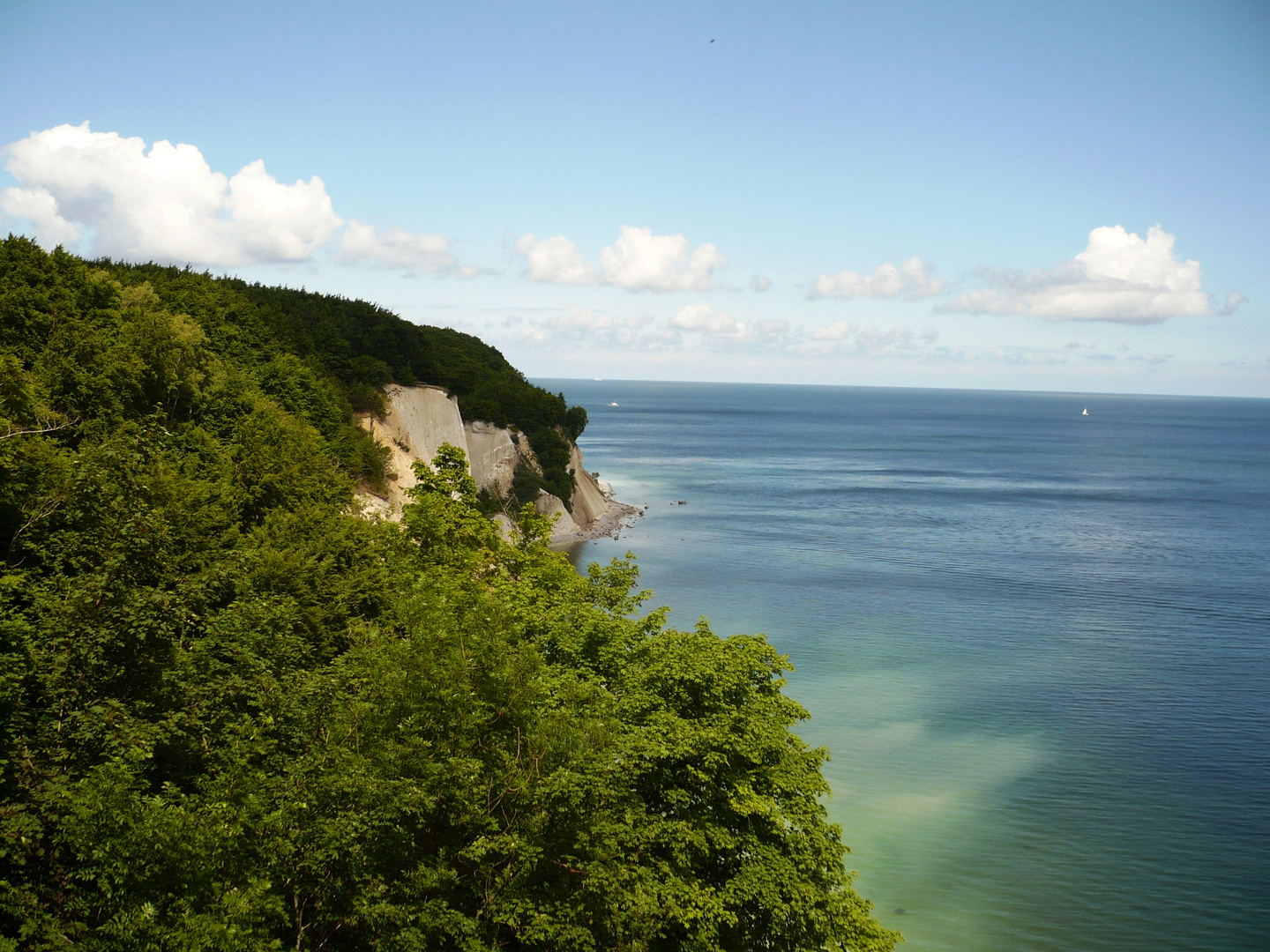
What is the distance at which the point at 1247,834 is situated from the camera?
94.8ft

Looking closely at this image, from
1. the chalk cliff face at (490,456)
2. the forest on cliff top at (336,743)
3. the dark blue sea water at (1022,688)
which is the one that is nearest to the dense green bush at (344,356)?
the chalk cliff face at (490,456)

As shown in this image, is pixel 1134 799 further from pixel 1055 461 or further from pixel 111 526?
pixel 1055 461

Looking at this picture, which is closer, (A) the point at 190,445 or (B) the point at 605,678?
(B) the point at 605,678

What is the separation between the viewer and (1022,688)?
41.5 m

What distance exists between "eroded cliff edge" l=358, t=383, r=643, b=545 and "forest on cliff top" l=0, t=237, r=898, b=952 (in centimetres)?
2409

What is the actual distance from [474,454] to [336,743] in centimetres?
5715

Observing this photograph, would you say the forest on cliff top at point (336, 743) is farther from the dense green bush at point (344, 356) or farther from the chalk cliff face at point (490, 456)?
the chalk cliff face at point (490, 456)

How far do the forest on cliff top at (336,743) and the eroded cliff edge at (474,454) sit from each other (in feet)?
79.0

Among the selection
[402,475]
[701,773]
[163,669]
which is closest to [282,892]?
[163,669]

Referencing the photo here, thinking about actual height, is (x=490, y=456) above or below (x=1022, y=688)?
above

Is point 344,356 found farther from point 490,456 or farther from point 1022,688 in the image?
point 1022,688

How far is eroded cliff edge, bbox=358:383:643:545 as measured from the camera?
57.8 meters

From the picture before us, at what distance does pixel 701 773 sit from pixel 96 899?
10.6 metres

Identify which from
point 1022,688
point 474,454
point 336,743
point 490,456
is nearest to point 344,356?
point 474,454
